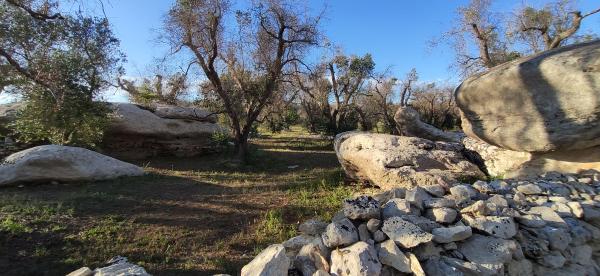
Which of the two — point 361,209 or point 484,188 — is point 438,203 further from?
point 484,188

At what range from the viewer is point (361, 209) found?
11.2 ft

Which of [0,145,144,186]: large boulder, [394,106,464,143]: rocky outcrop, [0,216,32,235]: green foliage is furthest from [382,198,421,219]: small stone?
[394,106,464,143]: rocky outcrop

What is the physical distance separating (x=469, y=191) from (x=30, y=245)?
218 inches

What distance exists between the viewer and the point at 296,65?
47.3 feet

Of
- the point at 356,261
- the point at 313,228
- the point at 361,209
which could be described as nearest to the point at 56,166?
the point at 313,228

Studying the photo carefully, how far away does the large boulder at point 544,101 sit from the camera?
5.23m

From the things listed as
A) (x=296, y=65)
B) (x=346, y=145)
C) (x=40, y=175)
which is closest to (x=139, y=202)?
(x=40, y=175)

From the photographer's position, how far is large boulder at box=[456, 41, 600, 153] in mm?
5227

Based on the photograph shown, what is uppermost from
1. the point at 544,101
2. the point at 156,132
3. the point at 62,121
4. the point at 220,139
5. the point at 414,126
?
the point at 62,121

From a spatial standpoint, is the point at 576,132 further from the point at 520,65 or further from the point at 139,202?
the point at 139,202

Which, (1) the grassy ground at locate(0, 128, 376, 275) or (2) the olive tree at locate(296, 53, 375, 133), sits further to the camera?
(2) the olive tree at locate(296, 53, 375, 133)

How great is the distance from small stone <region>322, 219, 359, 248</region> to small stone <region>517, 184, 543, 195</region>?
277cm

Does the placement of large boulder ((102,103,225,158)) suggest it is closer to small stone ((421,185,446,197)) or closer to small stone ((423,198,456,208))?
small stone ((421,185,446,197))

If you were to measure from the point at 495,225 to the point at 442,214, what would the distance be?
0.50 metres
